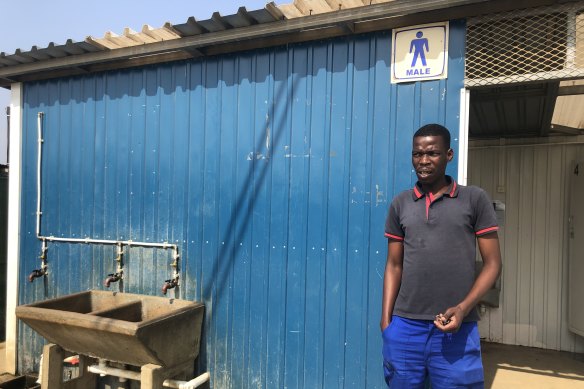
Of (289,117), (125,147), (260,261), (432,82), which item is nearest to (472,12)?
(432,82)

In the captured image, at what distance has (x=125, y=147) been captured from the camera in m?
4.10

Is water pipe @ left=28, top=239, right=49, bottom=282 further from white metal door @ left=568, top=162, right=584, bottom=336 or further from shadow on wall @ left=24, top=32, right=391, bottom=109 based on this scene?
white metal door @ left=568, top=162, right=584, bottom=336

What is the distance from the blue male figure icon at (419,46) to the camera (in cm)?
300

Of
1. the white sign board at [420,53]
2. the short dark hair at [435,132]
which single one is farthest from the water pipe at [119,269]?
the short dark hair at [435,132]

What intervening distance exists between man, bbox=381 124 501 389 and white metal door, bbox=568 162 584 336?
3331 millimetres

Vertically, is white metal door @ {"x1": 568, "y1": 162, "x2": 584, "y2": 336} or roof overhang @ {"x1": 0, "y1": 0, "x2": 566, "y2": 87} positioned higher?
roof overhang @ {"x1": 0, "y1": 0, "x2": 566, "y2": 87}

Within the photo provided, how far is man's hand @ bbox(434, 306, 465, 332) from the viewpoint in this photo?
2033mm

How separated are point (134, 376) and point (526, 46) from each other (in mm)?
3828

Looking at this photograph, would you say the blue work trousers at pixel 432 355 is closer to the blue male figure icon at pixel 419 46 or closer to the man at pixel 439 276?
the man at pixel 439 276

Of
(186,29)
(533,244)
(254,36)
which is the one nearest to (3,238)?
(186,29)

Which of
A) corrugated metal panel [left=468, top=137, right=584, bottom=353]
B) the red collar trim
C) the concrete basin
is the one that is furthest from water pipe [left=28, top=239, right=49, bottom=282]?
corrugated metal panel [left=468, top=137, right=584, bottom=353]

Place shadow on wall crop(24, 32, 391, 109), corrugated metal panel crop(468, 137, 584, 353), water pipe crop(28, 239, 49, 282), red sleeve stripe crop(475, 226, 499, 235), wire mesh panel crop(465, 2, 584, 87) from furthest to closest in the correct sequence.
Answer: corrugated metal panel crop(468, 137, 584, 353) < water pipe crop(28, 239, 49, 282) < shadow on wall crop(24, 32, 391, 109) < wire mesh panel crop(465, 2, 584, 87) < red sleeve stripe crop(475, 226, 499, 235)

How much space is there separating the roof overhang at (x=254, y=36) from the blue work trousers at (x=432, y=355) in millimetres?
2007

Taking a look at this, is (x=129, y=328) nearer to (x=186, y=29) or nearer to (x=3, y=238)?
(x=186, y=29)
